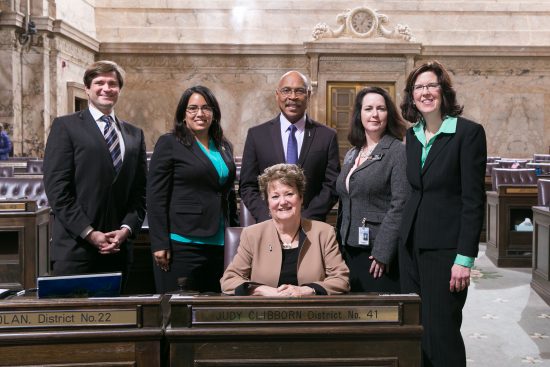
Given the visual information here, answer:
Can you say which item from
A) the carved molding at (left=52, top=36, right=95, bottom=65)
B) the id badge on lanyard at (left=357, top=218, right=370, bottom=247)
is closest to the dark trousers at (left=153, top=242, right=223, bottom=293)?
the id badge on lanyard at (left=357, top=218, right=370, bottom=247)

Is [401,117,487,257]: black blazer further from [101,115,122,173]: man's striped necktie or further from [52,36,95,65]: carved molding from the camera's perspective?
[52,36,95,65]: carved molding

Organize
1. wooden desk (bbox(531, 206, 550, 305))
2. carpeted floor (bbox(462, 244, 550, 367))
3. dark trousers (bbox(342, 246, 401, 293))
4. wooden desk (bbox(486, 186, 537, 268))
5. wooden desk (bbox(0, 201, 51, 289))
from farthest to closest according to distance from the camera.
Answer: wooden desk (bbox(486, 186, 537, 268))
wooden desk (bbox(531, 206, 550, 305))
wooden desk (bbox(0, 201, 51, 289))
carpeted floor (bbox(462, 244, 550, 367))
dark trousers (bbox(342, 246, 401, 293))

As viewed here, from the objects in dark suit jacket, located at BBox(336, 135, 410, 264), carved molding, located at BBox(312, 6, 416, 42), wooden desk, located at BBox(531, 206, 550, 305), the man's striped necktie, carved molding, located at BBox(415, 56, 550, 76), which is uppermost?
carved molding, located at BBox(312, 6, 416, 42)

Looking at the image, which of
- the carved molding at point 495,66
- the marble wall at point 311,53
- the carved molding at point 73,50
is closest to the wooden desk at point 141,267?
the carved molding at point 73,50

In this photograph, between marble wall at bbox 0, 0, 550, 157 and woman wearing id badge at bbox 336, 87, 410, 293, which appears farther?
marble wall at bbox 0, 0, 550, 157

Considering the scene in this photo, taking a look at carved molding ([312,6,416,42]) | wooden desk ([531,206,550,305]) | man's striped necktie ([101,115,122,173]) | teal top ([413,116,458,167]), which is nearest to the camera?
teal top ([413,116,458,167])

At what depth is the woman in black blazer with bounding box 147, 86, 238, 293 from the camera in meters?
3.47

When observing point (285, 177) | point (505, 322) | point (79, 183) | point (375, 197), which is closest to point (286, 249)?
point (285, 177)

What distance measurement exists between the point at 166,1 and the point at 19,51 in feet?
14.5

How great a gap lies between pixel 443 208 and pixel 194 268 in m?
1.41

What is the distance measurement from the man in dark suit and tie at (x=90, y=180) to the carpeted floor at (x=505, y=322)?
2.56 meters

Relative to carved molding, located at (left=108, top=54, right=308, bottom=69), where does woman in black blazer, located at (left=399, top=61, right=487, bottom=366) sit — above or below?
below

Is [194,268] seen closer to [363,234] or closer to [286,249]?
[286,249]

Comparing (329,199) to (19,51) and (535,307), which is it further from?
(19,51)
